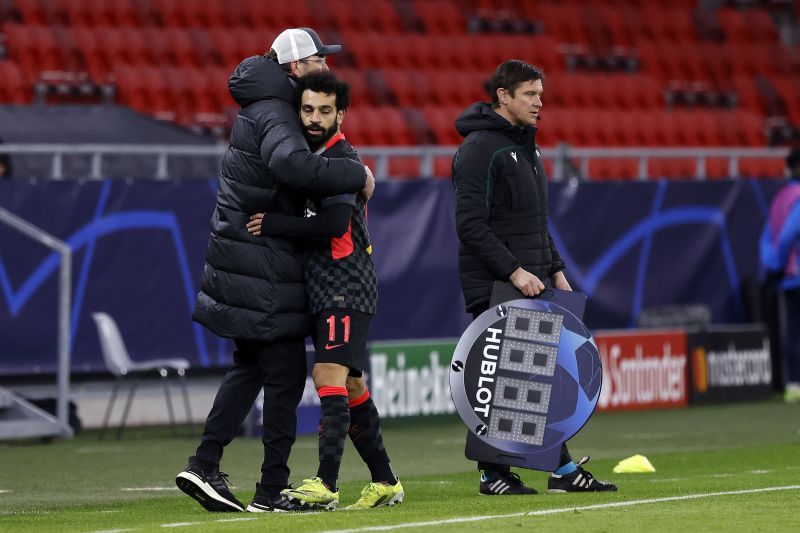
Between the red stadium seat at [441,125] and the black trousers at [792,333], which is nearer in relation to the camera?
the black trousers at [792,333]

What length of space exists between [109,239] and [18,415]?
216 cm

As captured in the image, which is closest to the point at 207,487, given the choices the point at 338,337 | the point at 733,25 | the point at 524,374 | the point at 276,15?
the point at 338,337

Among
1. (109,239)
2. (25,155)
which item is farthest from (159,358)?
(25,155)

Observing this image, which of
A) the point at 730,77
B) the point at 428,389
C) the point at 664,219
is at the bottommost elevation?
the point at 428,389

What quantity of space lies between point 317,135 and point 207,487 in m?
1.60

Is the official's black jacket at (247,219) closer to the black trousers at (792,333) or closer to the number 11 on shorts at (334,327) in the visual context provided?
the number 11 on shorts at (334,327)

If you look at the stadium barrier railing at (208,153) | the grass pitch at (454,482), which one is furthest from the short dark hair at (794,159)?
the grass pitch at (454,482)

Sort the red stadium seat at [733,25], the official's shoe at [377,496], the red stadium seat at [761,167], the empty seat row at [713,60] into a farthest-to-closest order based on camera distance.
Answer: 1. the red stadium seat at [733,25]
2. the empty seat row at [713,60]
3. the red stadium seat at [761,167]
4. the official's shoe at [377,496]

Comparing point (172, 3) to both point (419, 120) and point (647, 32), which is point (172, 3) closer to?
point (419, 120)

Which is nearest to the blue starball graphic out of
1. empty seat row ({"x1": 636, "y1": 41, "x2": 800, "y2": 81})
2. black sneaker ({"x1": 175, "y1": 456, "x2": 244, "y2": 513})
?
black sneaker ({"x1": 175, "y1": 456, "x2": 244, "y2": 513})

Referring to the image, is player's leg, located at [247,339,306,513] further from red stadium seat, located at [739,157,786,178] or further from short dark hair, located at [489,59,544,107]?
red stadium seat, located at [739,157,786,178]

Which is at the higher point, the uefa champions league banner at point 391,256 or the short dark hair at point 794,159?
the short dark hair at point 794,159

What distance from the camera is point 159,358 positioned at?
14375mm

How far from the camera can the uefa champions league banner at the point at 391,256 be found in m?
13.9
